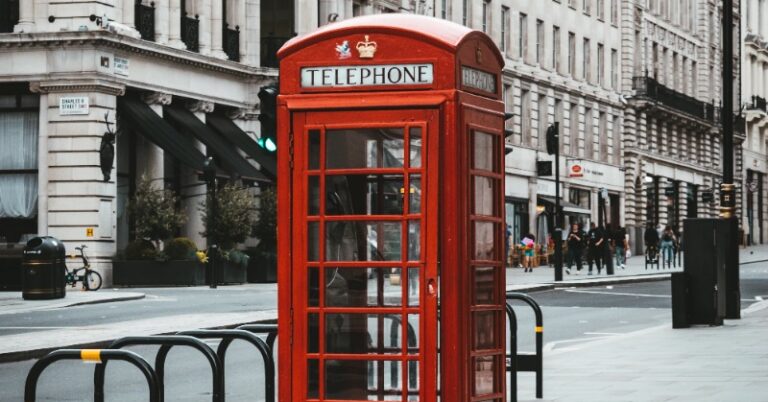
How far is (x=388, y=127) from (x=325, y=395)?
159 cm

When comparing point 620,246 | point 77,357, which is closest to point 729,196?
point 77,357

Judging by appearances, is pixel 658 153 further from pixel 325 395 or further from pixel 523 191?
pixel 325 395

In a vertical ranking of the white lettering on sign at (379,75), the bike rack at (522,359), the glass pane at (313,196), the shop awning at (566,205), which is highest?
the shop awning at (566,205)

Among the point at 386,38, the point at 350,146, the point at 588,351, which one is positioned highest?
the point at 386,38

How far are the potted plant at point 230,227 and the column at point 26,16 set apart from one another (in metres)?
6.16

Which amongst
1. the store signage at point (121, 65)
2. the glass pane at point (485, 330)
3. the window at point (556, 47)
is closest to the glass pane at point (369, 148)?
the glass pane at point (485, 330)

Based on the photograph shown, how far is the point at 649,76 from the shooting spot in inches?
3179

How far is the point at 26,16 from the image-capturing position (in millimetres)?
39406

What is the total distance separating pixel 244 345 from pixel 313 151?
38.7 feet

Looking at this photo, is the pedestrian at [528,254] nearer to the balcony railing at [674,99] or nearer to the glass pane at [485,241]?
the balcony railing at [674,99]

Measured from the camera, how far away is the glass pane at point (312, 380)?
9.09 meters

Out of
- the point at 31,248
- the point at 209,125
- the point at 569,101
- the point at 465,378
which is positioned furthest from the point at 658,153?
the point at 465,378

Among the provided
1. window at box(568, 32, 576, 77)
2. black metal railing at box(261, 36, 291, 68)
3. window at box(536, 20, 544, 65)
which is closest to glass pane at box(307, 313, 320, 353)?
black metal railing at box(261, 36, 291, 68)

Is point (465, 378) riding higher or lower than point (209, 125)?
lower
